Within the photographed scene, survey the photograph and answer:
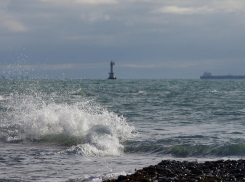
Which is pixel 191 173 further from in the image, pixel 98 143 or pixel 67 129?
pixel 67 129

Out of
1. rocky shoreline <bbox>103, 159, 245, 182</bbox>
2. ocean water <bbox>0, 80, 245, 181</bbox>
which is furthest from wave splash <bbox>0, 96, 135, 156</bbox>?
rocky shoreline <bbox>103, 159, 245, 182</bbox>

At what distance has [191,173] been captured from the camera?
6.88 meters

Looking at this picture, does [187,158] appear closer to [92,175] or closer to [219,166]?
[219,166]

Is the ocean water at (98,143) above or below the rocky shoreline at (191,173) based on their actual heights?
below

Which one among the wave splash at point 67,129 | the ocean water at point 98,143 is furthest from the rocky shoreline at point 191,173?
the wave splash at point 67,129

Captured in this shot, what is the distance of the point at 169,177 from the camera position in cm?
659

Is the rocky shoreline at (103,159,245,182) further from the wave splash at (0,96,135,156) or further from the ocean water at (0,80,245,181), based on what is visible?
the wave splash at (0,96,135,156)

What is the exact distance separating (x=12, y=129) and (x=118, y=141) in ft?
15.1

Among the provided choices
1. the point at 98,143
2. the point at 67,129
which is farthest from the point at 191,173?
the point at 67,129

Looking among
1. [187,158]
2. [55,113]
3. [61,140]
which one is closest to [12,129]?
[55,113]

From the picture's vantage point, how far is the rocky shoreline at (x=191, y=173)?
6434mm

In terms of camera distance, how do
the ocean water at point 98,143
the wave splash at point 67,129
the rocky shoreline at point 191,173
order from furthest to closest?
1. the wave splash at point 67,129
2. the ocean water at point 98,143
3. the rocky shoreline at point 191,173

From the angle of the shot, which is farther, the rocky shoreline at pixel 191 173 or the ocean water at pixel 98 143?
the ocean water at pixel 98 143

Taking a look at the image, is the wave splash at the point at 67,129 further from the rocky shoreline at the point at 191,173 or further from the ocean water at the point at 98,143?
the rocky shoreline at the point at 191,173
